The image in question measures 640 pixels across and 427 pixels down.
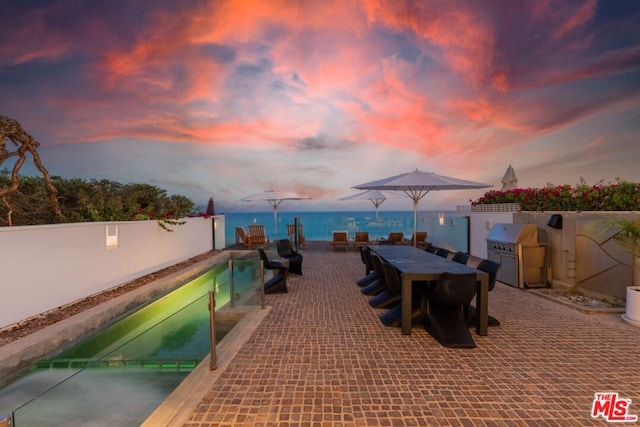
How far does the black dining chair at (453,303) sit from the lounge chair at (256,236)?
8941mm

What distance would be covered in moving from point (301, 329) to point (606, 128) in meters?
16.3

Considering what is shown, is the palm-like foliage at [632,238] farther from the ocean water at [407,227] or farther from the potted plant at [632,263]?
the ocean water at [407,227]

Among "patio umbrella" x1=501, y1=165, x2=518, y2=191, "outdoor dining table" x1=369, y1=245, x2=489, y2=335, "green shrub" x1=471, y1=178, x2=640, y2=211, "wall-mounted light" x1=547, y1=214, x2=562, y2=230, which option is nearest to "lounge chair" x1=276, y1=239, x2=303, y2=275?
Answer: "outdoor dining table" x1=369, y1=245, x2=489, y2=335

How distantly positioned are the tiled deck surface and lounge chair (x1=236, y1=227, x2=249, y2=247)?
7879mm

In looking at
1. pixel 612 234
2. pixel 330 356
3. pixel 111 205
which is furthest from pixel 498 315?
pixel 111 205

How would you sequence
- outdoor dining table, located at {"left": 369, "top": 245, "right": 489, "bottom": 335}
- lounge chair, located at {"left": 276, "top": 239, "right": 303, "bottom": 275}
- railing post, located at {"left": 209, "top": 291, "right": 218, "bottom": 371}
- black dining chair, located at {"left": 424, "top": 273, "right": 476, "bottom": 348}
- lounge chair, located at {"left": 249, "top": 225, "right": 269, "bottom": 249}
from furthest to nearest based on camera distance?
lounge chair, located at {"left": 249, "top": 225, "right": 269, "bottom": 249}
lounge chair, located at {"left": 276, "top": 239, "right": 303, "bottom": 275}
outdoor dining table, located at {"left": 369, "top": 245, "right": 489, "bottom": 335}
black dining chair, located at {"left": 424, "top": 273, "right": 476, "bottom": 348}
railing post, located at {"left": 209, "top": 291, "right": 218, "bottom": 371}

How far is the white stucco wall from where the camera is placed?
402 centimetres

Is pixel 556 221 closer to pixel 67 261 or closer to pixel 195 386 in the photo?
pixel 195 386

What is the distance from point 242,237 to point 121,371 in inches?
408

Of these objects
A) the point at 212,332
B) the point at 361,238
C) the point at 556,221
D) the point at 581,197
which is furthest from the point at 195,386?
the point at 361,238

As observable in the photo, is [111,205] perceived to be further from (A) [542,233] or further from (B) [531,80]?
(B) [531,80]

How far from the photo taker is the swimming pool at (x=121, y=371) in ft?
4.98

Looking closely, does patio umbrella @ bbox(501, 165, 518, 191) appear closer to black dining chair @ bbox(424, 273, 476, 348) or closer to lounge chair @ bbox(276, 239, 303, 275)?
lounge chair @ bbox(276, 239, 303, 275)

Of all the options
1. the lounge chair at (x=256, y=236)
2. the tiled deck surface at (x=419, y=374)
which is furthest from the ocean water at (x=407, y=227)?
the tiled deck surface at (x=419, y=374)
